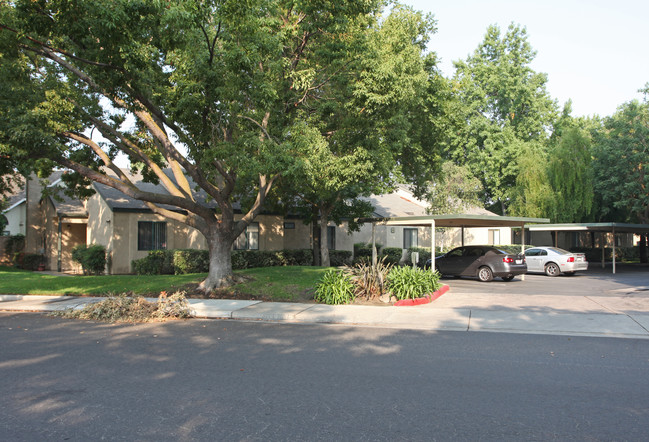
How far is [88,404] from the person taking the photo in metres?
5.36

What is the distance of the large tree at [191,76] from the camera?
10.7 metres

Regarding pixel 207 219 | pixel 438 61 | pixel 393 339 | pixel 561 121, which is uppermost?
pixel 561 121

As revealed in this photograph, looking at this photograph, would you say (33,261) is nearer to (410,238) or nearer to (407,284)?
(407,284)

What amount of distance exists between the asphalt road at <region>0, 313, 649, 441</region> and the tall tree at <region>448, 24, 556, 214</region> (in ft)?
113

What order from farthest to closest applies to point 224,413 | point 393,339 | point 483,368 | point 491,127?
point 491,127 → point 393,339 → point 483,368 → point 224,413

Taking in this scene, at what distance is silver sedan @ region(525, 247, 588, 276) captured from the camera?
23453 millimetres

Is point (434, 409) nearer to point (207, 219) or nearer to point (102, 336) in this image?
point (102, 336)

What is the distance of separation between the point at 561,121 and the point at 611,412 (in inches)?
1697

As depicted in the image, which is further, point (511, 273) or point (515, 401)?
point (511, 273)

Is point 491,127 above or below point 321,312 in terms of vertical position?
above

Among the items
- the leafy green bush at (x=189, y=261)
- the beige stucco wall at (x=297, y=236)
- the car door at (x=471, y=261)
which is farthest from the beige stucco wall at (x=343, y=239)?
the leafy green bush at (x=189, y=261)

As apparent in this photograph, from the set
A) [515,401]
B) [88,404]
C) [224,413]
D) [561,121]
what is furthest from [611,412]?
[561,121]

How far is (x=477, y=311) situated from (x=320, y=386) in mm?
7163

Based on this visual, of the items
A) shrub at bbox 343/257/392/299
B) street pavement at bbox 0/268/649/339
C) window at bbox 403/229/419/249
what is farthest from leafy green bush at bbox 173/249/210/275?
window at bbox 403/229/419/249
